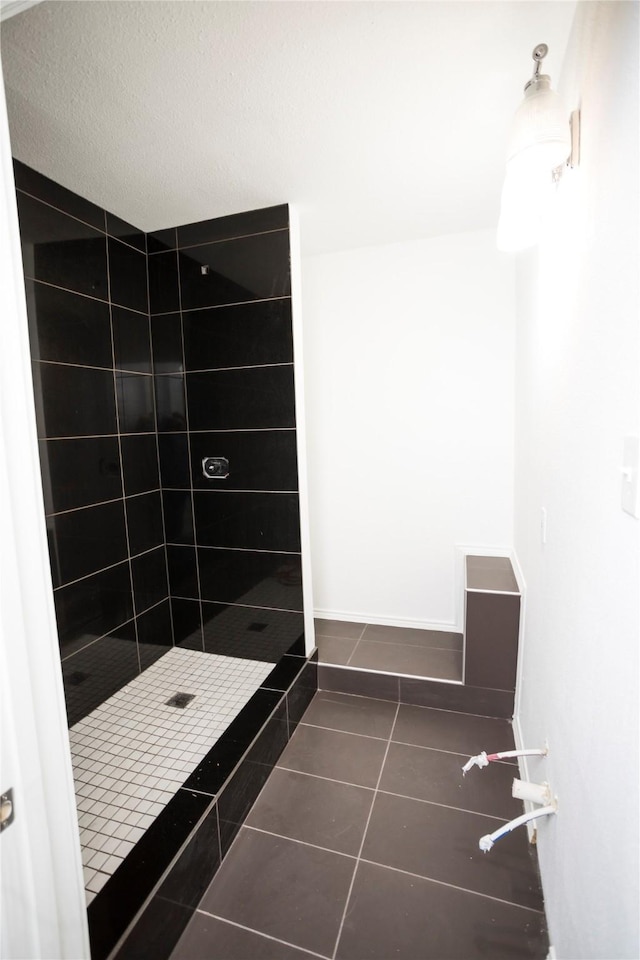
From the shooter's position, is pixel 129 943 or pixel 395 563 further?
pixel 395 563

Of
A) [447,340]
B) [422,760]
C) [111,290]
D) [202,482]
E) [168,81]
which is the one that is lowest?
[422,760]

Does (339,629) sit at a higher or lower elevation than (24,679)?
lower

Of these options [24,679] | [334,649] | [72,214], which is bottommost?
[334,649]

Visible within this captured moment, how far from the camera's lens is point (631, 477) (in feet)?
2.24

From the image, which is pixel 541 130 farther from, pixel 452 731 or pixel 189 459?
pixel 452 731

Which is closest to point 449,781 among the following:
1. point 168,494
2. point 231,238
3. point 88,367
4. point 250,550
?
point 250,550

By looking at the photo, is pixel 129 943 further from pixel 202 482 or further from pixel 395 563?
pixel 395 563

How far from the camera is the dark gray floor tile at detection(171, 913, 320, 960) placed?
47.2 inches

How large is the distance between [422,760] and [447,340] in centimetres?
217

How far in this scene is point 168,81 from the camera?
4.41ft

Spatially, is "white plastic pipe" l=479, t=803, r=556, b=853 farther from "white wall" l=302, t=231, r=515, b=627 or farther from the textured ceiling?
the textured ceiling

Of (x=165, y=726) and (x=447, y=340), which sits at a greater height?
(x=447, y=340)

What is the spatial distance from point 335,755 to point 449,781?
0.49 metres

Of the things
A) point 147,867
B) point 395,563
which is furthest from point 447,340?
point 147,867
